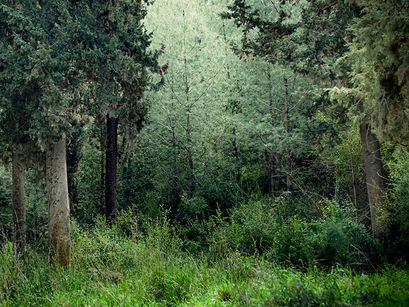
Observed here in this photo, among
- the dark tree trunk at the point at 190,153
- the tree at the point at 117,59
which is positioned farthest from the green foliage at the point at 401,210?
the dark tree trunk at the point at 190,153

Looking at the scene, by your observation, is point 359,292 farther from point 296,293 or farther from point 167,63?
point 167,63

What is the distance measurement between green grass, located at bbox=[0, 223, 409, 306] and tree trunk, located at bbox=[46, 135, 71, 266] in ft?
3.87

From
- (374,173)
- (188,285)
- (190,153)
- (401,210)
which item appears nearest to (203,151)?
(190,153)

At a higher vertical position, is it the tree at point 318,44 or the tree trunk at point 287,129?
the tree at point 318,44

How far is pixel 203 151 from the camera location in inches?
714

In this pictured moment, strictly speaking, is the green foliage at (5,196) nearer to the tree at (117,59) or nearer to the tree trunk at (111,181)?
the tree trunk at (111,181)

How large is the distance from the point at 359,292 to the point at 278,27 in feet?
26.6

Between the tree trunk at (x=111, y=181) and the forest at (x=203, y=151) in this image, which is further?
the tree trunk at (x=111, y=181)

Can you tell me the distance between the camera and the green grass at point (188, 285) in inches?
193

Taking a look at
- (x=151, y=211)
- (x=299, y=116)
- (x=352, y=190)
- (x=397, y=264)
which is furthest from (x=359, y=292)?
(x=151, y=211)

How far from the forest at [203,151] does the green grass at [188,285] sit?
0.04 meters

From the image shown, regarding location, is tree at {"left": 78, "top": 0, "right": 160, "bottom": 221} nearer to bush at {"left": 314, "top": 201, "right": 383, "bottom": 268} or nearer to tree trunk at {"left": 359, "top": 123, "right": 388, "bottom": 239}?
bush at {"left": 314, "top": 201, "right": 383, "bottom": 268}

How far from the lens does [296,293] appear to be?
15.7ft

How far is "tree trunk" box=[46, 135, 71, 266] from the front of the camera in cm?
999
